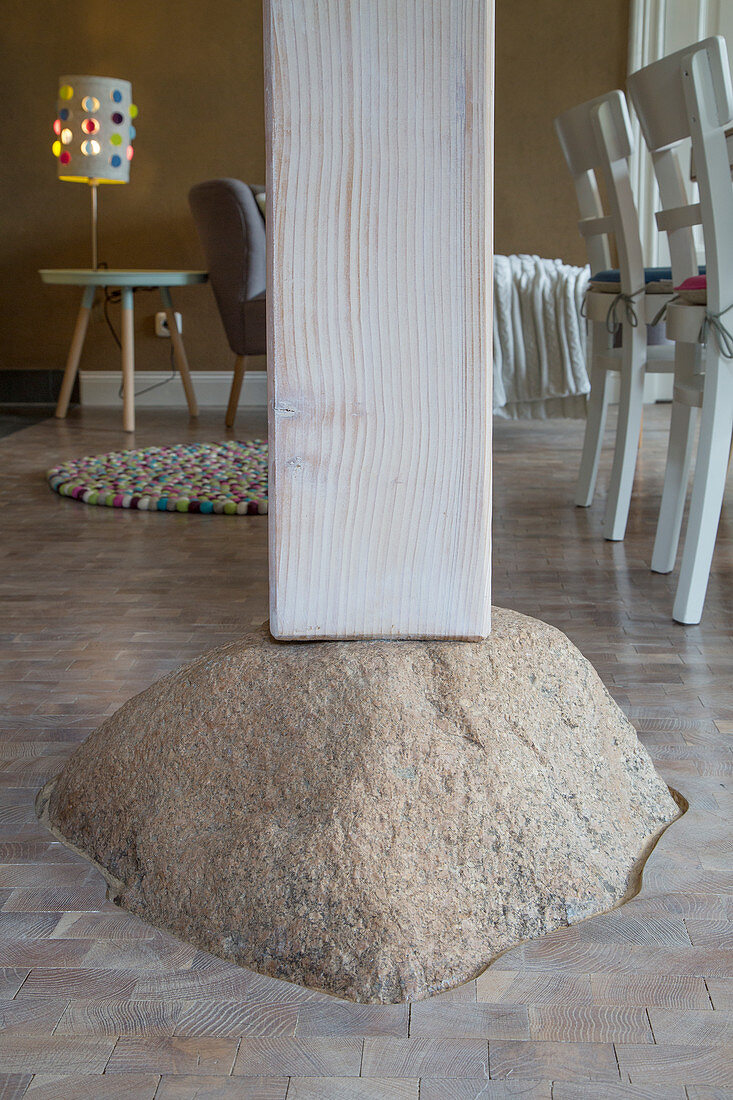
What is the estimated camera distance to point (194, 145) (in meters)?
5.04

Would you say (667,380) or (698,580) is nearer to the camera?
(698,580)

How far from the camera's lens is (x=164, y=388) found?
5277 millimetres

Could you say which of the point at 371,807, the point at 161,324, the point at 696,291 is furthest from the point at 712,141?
the point at 161,324

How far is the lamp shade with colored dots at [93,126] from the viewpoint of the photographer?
417 centimetres

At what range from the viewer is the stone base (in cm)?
90

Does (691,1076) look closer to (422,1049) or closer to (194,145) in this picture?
(422,1049)

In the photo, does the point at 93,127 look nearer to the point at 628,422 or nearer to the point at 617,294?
the point at 617,294

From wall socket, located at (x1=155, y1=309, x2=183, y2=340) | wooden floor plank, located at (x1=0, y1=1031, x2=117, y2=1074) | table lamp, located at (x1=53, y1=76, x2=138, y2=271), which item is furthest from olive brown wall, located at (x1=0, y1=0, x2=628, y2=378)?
wooden floor plank, located at (x1=0, y1=1031, x2=117, y2=1074)

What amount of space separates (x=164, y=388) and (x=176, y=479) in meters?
2.28

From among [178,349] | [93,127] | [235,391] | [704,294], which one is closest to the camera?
[704,294]

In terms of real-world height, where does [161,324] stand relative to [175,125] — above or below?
below

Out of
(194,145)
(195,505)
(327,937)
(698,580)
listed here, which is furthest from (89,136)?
(327,937)

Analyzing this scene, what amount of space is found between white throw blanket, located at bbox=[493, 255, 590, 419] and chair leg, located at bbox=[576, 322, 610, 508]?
1.34 m

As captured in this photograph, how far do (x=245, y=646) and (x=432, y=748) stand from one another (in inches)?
8.8
